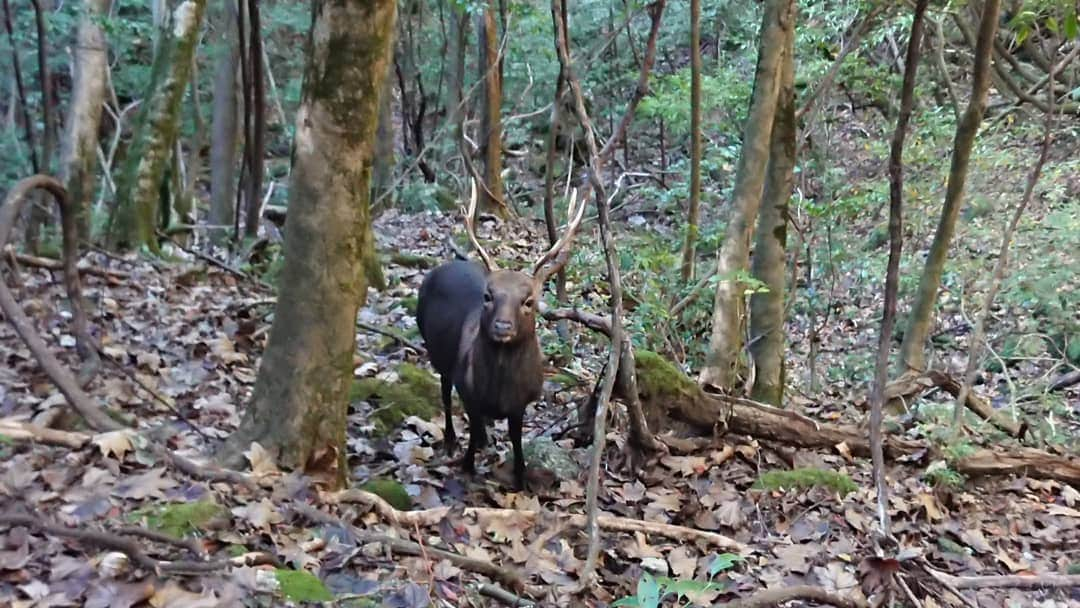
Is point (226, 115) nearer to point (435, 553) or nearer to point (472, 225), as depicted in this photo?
point (472, 225)

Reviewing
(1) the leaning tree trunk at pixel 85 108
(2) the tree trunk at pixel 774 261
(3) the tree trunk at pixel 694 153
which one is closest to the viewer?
(2) the tree trunk at pixel 774 261

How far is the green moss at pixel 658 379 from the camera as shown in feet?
20.0

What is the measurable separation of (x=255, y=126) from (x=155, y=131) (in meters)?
0.95

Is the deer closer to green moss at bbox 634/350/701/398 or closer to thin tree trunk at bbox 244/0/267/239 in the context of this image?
green moss at bbox 634/350/701/398

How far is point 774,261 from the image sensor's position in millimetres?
7570

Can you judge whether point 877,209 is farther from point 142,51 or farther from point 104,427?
point 142,51

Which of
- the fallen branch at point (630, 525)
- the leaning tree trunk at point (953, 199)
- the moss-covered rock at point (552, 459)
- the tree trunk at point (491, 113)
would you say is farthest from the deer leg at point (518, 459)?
the tree trunk at point (491, 113)

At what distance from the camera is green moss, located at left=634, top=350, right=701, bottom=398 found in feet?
20.0

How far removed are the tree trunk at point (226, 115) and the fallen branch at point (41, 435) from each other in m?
9.16

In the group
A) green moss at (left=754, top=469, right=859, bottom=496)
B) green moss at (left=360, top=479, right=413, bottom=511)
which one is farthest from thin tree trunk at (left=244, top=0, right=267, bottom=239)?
green moss at (left=754, top=469, right=859, bottom=496)

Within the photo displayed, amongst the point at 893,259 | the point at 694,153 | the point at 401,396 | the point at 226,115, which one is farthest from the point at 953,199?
the point at 226,115

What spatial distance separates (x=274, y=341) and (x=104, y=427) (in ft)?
2.51

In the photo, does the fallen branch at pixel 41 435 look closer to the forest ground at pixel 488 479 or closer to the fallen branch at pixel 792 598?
the forest ground at pixel 488 479

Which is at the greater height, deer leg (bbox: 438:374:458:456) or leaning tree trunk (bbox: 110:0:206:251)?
leaning tree trunk (bbox: 110:0:206:251)
